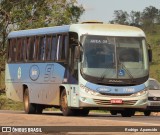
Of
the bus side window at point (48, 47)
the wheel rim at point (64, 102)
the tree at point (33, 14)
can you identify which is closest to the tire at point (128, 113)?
the wheel rim at point (64, 102)

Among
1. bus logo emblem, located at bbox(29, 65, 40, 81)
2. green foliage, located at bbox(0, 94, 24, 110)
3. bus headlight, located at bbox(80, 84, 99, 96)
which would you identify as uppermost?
bus logo emblem, located at bbox(29, 65, 40, 81)

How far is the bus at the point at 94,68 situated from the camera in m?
24.5

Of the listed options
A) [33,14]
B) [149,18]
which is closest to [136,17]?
[149,18]

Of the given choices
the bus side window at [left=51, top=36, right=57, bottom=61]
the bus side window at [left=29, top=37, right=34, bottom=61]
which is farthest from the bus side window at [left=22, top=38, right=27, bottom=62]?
the bus side window at [left=51, top=36, right=57, bottom=61]

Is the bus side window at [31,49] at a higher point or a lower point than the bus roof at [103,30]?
lower

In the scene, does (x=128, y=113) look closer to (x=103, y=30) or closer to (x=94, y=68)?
(x=94, y=68)

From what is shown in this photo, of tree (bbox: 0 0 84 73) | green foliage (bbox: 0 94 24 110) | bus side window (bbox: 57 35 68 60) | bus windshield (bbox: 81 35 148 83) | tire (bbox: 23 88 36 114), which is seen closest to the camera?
bus windshield (bbox: 81 35 148 83)

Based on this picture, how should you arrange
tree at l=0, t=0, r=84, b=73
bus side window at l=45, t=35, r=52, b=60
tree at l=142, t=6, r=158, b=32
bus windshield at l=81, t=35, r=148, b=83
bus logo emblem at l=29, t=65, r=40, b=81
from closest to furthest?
bus windshield at l=81, t=35, r=148, b=83 < bus side window at l=45, t=35, r=52, b=60 < bus logo emblem at l=29, t=65, r=40, b=81 < tree at l=0, t=0, r=84, b=73 < tree at l=142, t=6, r=158, b=32

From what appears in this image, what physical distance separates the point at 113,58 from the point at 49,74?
114 inches

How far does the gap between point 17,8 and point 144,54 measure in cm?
2900

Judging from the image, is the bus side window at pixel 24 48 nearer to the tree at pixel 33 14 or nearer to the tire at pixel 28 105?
the tire at pixel 28 105

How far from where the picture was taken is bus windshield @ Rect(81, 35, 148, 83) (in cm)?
2461

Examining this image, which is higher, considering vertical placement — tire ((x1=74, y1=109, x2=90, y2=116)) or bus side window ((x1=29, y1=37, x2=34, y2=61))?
bus side window ((x1=29, y1=37, x2=34, y2=61))

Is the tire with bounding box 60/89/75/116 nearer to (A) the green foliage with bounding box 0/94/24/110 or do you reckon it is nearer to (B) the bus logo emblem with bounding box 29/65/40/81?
(B) the bus logo emblem with bounding box 29/65/40/81
